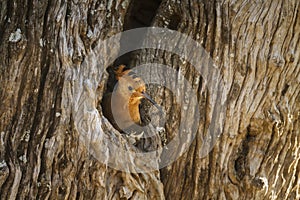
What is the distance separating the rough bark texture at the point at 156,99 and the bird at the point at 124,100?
130 millimetres

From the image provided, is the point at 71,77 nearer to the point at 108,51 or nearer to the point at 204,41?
the point at 108,51

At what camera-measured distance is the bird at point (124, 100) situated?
433cm

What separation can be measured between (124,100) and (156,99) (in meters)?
0.25

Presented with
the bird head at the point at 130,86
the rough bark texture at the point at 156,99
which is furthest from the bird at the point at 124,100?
the rough bark texture at the point at 156,99

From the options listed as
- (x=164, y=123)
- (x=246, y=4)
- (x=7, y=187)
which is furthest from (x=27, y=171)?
(x=246, y=4)

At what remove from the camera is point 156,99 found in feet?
14.0

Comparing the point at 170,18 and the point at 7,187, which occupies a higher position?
the point at 170,18

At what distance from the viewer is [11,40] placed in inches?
160

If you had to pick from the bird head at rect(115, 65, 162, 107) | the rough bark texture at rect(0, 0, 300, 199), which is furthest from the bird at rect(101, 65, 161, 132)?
the rough bark texture at rect(0, 0, 300, 199)

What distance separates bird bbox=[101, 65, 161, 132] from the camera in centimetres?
433

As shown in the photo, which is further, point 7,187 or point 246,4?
point 246,4

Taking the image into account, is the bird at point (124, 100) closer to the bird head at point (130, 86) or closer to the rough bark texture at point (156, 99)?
the bird head at point (130, 86)

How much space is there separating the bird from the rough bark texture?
0.13 metres

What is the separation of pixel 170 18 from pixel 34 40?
2.98 feet
